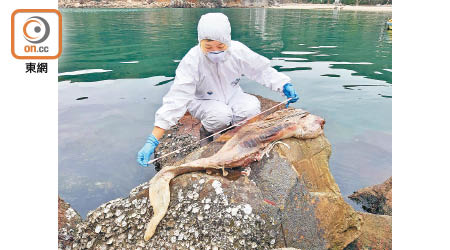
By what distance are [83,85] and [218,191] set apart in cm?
654

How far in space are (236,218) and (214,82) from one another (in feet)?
6.57

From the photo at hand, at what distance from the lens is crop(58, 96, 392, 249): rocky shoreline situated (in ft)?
7.77

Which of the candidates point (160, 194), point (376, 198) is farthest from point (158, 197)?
point (376, 198)

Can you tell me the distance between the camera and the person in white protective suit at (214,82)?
11.0 feet

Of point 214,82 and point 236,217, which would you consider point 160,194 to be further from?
point 214,82

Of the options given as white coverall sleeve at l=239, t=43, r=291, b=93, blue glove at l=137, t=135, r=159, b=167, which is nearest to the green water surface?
blue glove at l=137, t=135, r=159, b=167

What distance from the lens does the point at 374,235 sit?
311 cm

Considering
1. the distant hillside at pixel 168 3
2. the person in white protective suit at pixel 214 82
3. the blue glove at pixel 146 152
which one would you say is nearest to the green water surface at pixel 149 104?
the blue glove at pixel 146 152

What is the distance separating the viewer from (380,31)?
731 inches

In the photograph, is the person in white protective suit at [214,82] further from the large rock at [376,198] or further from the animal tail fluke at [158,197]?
the large rock at [376,198]

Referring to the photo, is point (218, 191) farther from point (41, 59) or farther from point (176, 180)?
point (41, 59)

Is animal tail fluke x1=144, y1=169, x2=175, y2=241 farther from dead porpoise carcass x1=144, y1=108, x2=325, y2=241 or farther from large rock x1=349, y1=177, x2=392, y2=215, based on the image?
large rock x1=349, y1=177, x2=392, y2=215

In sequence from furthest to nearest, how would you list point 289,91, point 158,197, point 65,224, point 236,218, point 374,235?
1. point 289,91
2. point 374,235
3. point 65,224
4. point 158,197
5. point 236,218

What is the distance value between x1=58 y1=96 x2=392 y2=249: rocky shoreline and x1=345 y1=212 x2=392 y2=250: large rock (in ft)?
0.03
